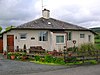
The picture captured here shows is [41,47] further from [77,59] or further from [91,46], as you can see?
[77,59]

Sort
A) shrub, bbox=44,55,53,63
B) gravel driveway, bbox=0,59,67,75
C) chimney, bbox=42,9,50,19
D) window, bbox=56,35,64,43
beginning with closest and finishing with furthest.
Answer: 1. gravel driveway, bbox=0,59,67,75
2. shrub, bbox=44,55,53,63
3. window, bbox=56,35,64,43
4. chimney, bbox=42,9,50,19

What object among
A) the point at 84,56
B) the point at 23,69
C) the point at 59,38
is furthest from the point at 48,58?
the point at 59,38

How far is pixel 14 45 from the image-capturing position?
27.0 metres

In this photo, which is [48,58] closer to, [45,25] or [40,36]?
[40,36]

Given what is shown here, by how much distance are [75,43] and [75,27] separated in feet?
8.01

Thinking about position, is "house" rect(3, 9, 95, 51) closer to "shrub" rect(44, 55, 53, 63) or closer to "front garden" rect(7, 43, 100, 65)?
"front garden" rect(7, 43, 100, 65)

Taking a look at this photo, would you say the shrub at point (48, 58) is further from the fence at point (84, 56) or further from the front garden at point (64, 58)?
the fence at point (84, 56)

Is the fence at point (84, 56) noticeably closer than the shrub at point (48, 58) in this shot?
Yes

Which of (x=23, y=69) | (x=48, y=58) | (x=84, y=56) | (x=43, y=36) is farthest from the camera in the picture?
(x=43, y=36)

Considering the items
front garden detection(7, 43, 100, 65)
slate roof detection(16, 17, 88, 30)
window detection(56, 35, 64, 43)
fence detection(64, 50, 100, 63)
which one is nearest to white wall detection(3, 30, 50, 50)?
slate roof detection(16, 17, 88, 30)

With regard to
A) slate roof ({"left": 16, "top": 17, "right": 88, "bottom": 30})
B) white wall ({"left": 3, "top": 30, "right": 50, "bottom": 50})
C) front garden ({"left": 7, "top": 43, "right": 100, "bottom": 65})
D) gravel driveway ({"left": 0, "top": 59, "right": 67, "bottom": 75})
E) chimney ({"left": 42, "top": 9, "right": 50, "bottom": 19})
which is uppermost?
chimney ({"left": 42, "top": 9, "right": 50, "bottom": 19})

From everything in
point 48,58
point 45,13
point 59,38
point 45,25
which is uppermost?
point 45,13

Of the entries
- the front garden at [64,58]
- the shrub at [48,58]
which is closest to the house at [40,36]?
the front garden at [64,58]

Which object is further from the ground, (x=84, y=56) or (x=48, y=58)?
(x=84, y=56)
